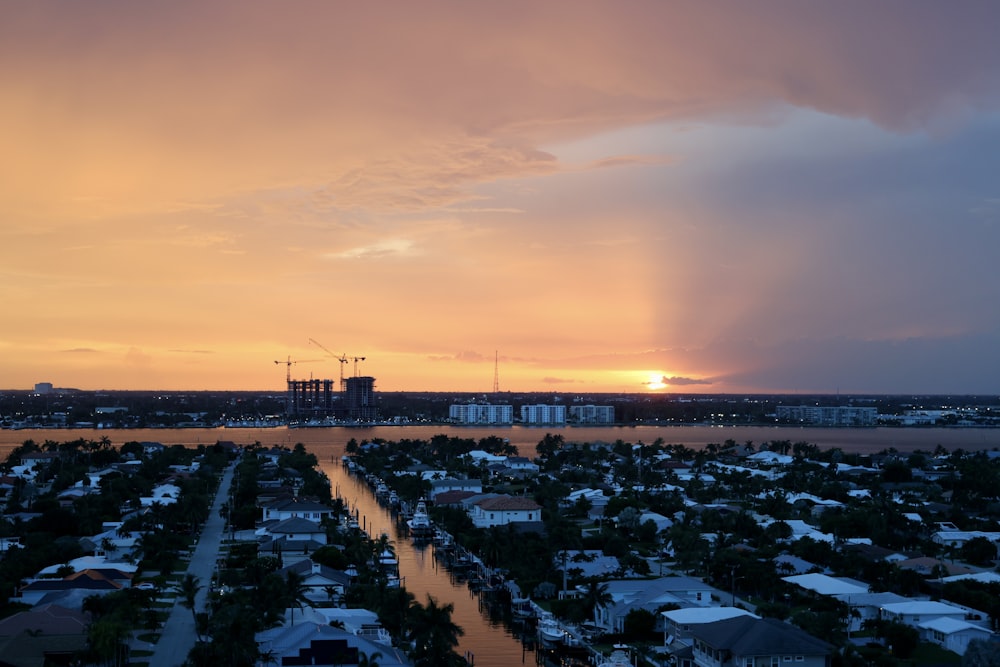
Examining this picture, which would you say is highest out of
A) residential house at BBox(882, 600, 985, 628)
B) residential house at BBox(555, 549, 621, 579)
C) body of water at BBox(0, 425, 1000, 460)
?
body of water at BBox(0, 425, 1000, 460)

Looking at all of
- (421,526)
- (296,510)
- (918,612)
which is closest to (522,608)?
(918,612)

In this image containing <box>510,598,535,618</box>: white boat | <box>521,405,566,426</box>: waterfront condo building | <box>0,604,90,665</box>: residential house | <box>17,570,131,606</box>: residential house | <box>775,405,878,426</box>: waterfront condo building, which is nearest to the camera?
<box>0,604,90,665</box>: residential house

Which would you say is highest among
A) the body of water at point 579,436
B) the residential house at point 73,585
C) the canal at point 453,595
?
the body of water at point 579,436

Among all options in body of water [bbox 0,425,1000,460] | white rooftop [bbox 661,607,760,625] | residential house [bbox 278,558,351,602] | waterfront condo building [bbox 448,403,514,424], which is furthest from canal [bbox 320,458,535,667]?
waterfront condo building [bbox 448,403,514,424]

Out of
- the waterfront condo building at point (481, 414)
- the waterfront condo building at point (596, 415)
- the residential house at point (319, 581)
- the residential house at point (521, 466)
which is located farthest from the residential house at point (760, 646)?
the waterfront condo building at point (596, 415)

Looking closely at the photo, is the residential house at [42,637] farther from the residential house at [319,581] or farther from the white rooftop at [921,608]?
the white rooftop at [921,608]

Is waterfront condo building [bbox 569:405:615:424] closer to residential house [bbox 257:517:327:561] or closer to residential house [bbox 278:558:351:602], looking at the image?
residential house [bbox 257:517:327:561]
